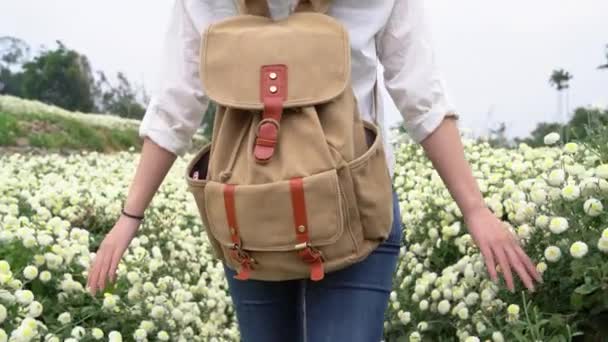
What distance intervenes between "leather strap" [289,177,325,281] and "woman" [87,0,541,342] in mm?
131

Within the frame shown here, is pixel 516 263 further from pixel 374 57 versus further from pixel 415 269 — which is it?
pixel 415 269

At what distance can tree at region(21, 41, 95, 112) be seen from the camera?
38312mm

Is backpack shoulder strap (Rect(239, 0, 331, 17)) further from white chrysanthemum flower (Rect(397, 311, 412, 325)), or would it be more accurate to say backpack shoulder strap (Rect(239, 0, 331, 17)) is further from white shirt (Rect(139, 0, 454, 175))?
white chrysanthemum flower (Rect(397, 311, 412, 325))

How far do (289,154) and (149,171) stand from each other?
0.50 metres

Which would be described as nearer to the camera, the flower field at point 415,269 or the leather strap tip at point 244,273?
the leather strap tip at point 244,273

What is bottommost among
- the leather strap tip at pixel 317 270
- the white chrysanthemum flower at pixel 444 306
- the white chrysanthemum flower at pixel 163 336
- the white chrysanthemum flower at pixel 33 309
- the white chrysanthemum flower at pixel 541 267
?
the white chrysanthemum flower at pixel 163 336

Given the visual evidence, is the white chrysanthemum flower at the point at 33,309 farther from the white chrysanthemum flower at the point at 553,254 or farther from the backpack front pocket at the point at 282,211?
the white chrysanthemum flower at the point at 553,254

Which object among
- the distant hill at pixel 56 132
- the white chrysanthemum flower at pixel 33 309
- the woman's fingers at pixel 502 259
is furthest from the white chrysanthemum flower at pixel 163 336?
the distant hill at pixel 56 132

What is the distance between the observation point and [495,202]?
2.95 m

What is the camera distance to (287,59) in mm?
1594

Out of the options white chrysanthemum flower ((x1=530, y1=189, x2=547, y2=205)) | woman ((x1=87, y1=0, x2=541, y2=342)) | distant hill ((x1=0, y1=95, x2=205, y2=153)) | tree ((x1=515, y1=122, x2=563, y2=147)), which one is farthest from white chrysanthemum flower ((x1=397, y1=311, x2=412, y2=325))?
distant hill ((x1=0, y1=95, x2=205, y2=153))

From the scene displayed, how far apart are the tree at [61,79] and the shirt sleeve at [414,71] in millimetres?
35754

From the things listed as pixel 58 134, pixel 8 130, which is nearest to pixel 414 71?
pixel 8 130

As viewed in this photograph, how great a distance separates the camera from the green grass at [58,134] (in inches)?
500
